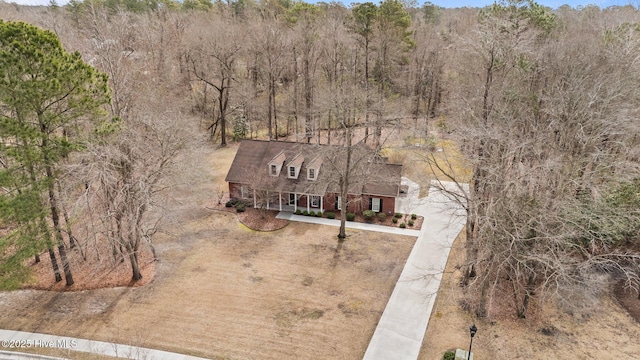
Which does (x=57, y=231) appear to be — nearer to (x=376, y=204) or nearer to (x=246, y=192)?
(x=246, y=192)

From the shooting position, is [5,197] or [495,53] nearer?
[5,197]

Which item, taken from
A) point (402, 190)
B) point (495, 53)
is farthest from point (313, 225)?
point (495, 53)

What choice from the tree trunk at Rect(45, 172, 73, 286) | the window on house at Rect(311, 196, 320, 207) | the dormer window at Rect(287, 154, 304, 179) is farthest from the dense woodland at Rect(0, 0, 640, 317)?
the window on house at Rect(311, 196, 320, 207)

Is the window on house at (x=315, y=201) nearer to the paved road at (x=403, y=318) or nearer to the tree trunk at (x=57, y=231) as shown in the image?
the paved road at (x=403, y=318)

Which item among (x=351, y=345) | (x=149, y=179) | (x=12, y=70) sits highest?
(x=12, y=70)

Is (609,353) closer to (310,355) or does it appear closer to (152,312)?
(310,355)
